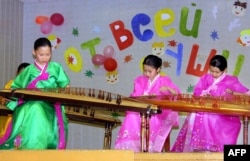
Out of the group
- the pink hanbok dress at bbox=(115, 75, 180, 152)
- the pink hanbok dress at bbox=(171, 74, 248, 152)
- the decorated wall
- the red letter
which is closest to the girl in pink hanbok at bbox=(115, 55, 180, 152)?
the pink hanbok dress at bbox=(115, 75, 180, 152)

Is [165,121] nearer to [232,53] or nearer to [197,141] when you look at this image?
[197,141]

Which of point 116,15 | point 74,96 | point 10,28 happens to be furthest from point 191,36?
point 74,96

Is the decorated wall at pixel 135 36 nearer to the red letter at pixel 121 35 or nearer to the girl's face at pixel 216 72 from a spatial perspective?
the red letter at pixel 121 35

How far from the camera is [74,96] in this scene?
353 cm

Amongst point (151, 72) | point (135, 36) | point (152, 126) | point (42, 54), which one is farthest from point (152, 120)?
point (135, 36)

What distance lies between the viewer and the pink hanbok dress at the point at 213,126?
426 centimetres

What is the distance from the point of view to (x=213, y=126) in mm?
4281

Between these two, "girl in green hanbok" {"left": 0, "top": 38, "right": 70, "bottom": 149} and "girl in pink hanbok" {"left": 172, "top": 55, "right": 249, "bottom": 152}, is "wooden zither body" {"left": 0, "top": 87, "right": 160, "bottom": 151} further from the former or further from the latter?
"girl in pink hanbok" {"left": 172, "top": 55, "right": 249, "bottom": 152}

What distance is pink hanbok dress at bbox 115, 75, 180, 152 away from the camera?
426 cm

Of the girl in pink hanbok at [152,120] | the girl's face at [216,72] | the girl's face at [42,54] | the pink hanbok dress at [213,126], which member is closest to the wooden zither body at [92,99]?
the girl's face at [42,54]

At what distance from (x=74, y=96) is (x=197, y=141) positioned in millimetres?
1262

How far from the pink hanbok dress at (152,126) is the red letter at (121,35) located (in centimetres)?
157

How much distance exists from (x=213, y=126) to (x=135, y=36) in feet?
6.46

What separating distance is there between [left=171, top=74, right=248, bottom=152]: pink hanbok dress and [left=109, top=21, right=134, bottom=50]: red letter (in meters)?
1.70
